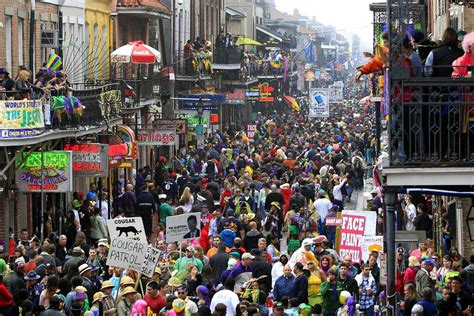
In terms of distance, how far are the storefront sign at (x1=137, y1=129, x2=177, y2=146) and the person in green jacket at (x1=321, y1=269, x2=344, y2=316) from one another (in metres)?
24.9

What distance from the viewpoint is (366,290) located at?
22.8m

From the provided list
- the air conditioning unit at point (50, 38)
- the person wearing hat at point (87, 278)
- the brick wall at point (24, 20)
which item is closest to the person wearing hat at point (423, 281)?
the person wearing hat at point (87, 278)

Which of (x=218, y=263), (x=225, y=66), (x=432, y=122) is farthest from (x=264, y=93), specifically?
(x=432, y=122)

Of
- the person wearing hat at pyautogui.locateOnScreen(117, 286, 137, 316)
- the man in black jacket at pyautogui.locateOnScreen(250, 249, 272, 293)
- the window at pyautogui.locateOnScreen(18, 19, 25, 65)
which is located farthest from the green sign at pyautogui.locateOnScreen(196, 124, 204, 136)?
the person wearing hat at pyautogui.locateOnScreen(117, 286, 137, 316)

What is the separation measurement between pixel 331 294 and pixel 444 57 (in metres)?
5.74

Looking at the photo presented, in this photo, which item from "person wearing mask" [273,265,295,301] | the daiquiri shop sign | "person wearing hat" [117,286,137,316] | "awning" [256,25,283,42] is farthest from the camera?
"awning" [256,25,283,42]

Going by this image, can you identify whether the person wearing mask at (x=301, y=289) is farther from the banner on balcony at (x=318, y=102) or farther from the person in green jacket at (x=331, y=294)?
the banner on balcony at (x=318, y=102)

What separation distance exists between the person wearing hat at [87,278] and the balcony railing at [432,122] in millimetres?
5833

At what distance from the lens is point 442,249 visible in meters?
29.8

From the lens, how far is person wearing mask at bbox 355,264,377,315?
22.5 metres

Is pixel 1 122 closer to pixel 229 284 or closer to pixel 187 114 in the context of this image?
pixel 229 284

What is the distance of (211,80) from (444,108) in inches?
2309

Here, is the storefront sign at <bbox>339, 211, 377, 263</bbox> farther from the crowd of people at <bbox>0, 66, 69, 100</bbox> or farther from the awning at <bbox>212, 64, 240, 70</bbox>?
the awning at <bbox>212, 64, 240, 70</bbox>

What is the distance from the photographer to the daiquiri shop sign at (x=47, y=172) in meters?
30.9
